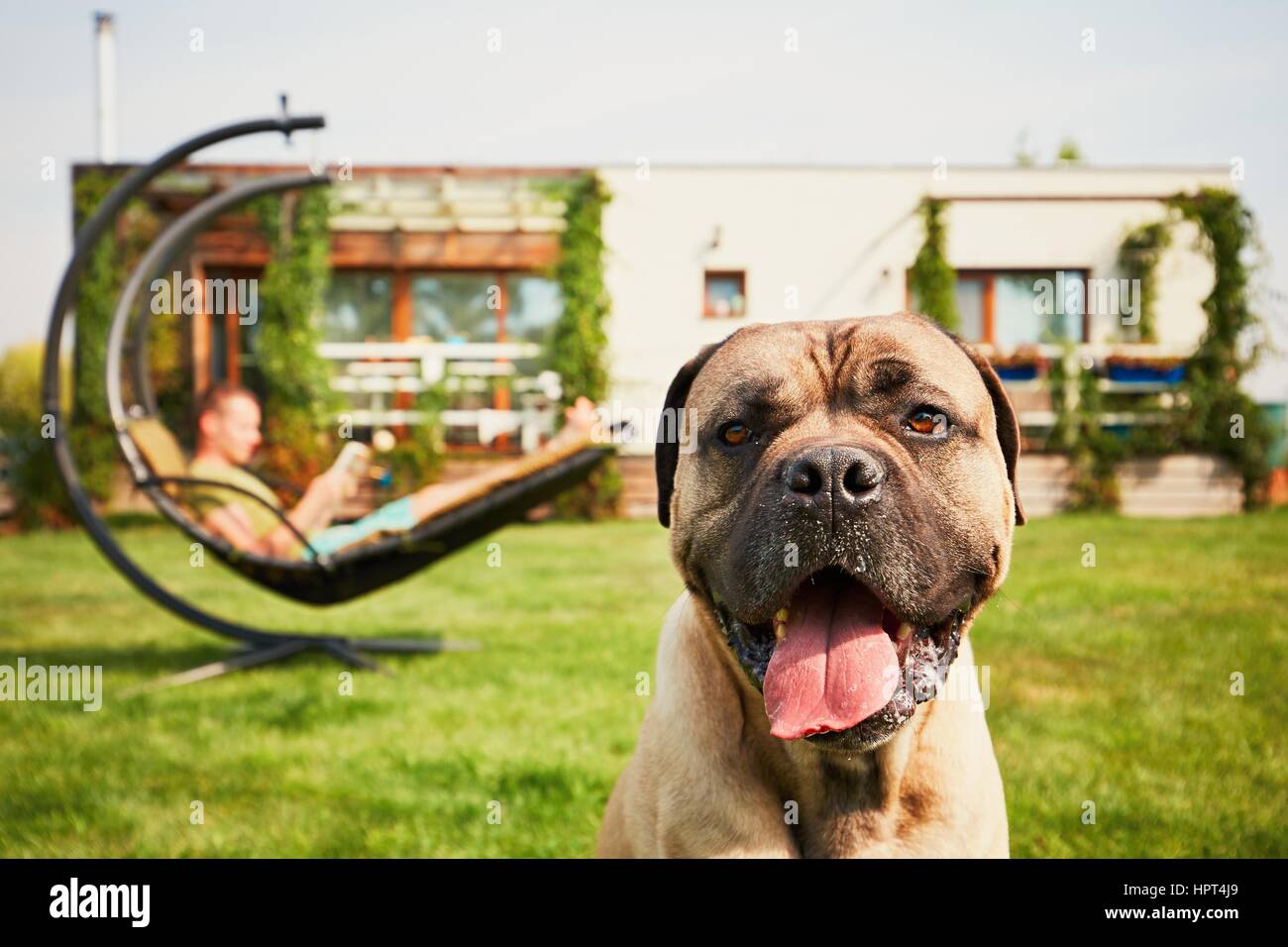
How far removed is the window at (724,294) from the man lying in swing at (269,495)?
8760 mm

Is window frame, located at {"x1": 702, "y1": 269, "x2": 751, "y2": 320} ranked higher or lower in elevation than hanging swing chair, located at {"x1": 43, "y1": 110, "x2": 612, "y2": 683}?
higher

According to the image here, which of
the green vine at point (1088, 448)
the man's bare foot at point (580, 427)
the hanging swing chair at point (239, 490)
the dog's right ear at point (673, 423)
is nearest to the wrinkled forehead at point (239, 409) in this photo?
the hanging swing chair at point (239, 490)

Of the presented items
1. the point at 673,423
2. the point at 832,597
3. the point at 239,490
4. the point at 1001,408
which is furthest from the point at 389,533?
the point at 1001,408

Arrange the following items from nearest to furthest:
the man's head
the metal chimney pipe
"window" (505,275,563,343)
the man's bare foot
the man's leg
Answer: the man's leg, the man's bare foot, the man's head, the metal chimney pipe, "window" (505,275,563,343)

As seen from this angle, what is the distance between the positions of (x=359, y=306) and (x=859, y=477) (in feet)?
45.4

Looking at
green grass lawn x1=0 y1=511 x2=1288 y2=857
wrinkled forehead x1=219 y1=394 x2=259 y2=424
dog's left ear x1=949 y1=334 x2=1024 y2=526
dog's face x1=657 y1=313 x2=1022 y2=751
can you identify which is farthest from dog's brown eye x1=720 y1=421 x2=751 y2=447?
wrinkled forehead x1=219 y1=394 x2=259 y2=424

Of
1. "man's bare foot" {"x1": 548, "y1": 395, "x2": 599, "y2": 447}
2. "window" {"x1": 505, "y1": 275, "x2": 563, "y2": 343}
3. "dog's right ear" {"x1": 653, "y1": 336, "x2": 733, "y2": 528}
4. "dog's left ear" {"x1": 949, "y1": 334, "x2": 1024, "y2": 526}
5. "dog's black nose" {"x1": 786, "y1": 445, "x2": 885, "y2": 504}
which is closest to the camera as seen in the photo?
"dog's black nose" {"x1": 786, "y1": 445, "x2": 885, "y2": 504}

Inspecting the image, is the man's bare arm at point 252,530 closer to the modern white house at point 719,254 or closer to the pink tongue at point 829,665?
the pink tongue at point 829,665

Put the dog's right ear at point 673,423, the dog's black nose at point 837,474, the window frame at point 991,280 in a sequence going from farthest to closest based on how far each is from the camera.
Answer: the window frame at point 991,280
the dog's right ear at point 673,423
the dog's black nose at point 837,474

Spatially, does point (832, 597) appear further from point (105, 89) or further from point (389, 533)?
point (105, 89)

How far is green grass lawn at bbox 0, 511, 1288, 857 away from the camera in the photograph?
298 centimetres

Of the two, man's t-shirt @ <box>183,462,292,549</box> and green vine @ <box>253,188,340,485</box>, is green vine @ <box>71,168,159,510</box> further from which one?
man's t-shirt @ <box>183,462,292,549</box>

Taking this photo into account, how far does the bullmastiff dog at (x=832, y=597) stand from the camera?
1.79 metres

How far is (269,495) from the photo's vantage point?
5.17 meters
